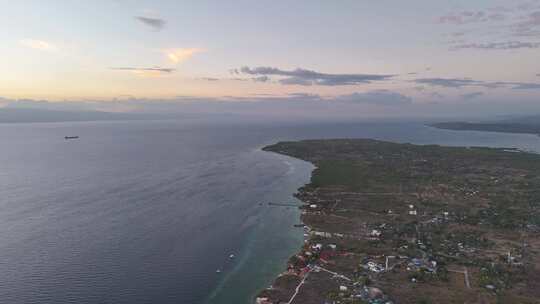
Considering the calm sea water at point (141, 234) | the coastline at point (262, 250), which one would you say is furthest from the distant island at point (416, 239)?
the calm sea water at point (141, 234)

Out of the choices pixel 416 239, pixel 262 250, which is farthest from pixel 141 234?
pixel 416 239

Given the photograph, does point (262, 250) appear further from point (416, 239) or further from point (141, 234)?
point (416, 239)

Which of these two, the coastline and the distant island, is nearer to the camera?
the distant island

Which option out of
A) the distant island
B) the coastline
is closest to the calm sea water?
the coastline

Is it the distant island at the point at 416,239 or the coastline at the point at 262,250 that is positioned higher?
the distant island at the point at 416,239

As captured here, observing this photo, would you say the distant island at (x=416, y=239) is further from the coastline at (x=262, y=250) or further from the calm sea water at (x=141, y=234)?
the calm sea water at (x=141, y=234)

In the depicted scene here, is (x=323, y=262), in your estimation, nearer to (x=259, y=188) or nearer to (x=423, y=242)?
(x=423, y=242)

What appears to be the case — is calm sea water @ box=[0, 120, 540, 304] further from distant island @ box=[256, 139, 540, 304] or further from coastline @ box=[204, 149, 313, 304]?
distant island @ box=[256, 139, 540, 304]

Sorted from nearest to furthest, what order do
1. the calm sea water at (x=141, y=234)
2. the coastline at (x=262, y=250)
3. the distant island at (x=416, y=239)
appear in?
the distant island at (x=416, y=239) → the coastline at (x=262, y=250) → the calm sea water at (x=141, y=234)
